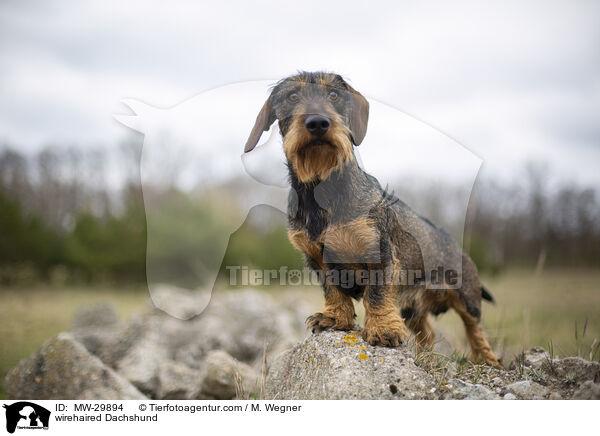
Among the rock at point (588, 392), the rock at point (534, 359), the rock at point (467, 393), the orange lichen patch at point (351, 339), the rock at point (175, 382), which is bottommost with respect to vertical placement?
the rock at point (175, 382)

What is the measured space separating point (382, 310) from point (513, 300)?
6.13 m

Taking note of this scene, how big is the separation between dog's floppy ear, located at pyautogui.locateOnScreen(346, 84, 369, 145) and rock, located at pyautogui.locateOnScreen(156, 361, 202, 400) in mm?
3967

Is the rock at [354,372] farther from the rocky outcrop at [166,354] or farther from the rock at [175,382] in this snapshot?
the rock at [175,382]

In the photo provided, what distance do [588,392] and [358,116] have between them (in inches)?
108

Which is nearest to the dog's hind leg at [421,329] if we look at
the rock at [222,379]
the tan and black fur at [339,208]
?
the tan and black fur at [339,208]

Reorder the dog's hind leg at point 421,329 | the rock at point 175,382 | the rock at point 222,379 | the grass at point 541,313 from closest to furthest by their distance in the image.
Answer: the dog's hind leg at point 421,329 < the rock at point 222,379 < the rock at point 175,382 < the grass at point 541,313

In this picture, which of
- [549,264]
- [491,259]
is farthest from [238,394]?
[491,259]

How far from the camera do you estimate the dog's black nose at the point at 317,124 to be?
9.46ft

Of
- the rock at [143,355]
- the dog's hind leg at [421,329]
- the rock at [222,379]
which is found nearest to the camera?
the dog's hind leg at [421,329]

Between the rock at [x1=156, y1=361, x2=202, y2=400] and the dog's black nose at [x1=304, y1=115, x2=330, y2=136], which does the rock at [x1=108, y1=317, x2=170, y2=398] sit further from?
the dog's black nose at [x1=304, y1=115, x2=330, y2=136]

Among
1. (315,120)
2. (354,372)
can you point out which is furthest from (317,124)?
(354,372)
